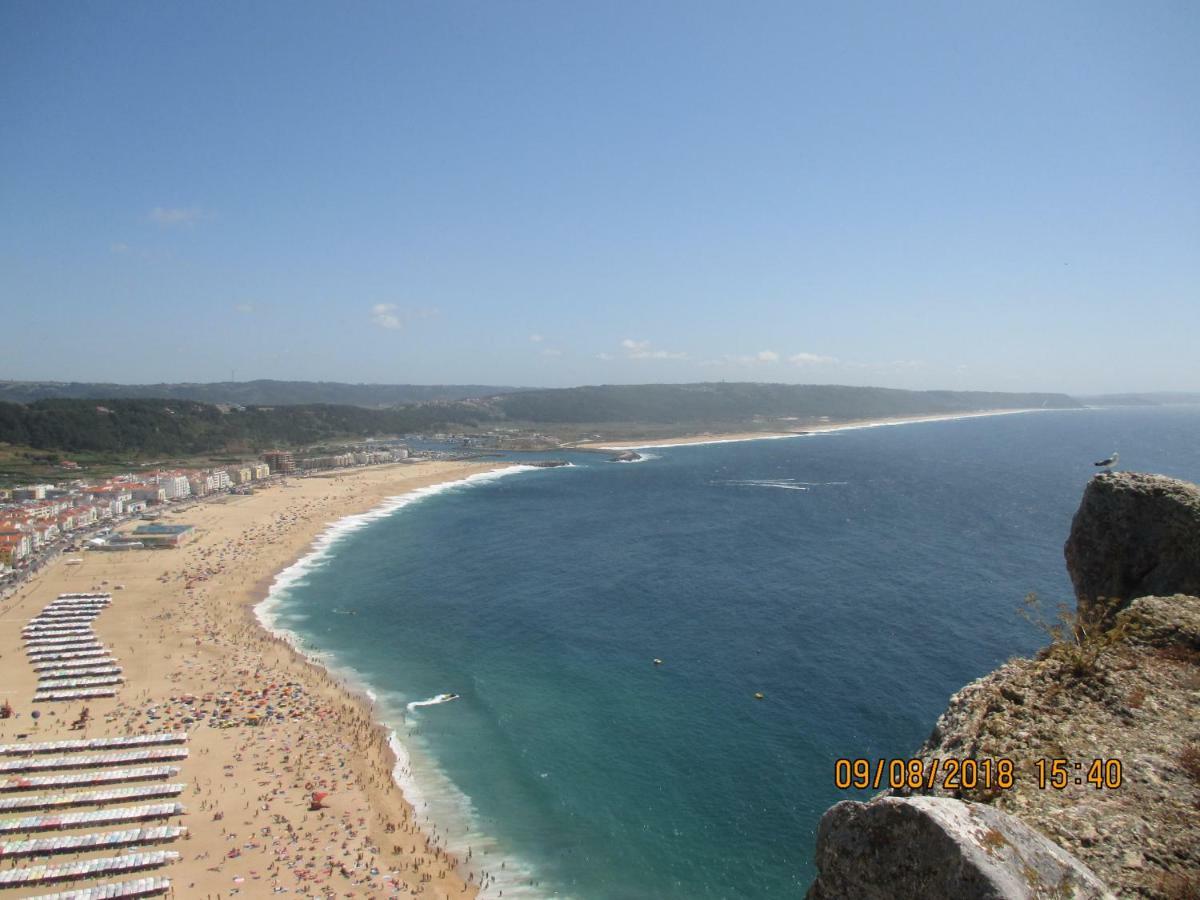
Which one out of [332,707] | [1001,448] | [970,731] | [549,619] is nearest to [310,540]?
[549,619]

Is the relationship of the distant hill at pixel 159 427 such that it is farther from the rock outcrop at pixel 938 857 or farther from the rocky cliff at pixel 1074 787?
the rock outcrop at pixel 938 857

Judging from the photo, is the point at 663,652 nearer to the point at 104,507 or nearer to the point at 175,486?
the point at 104,507

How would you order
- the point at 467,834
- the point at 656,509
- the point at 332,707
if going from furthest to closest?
1. the point at 656,509
2. the point at 332,707
3. the point at 467,834

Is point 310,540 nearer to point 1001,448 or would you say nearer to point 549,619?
point 549,619

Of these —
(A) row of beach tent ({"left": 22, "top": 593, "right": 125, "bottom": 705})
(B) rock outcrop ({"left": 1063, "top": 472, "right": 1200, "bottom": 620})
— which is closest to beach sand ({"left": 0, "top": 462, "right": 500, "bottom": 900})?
(A) row of beach tent ({"left": 22, "top": 593, "right": 125, "bottom": 705})

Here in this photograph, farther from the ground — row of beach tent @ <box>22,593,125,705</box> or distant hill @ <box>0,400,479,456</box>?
distant hill @ <box>0,400,479,456</box>

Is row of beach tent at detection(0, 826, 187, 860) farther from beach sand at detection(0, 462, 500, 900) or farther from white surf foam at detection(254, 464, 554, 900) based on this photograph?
white surf foam at detection(254, 464, 554, 900)

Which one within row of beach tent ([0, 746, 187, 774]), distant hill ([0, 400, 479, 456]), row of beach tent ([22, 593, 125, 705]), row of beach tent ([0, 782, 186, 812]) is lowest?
row of beach tent ([0, 782, 186, 812])

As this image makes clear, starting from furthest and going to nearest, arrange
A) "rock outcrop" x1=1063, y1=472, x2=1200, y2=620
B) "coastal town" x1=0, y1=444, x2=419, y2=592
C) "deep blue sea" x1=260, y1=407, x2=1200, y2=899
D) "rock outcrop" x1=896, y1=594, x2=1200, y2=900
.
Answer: "coastal town" x1=0, y1=444, x2=419, y2=592 → "deep blue sea" x1=260, y1=407, x2=1200, y2=899 → "rock outcrop" x1=1063, y1=472, x2=1200, y2=620 → "rock outcrop" x1=896, y1=594, x2=1200, y2=900
